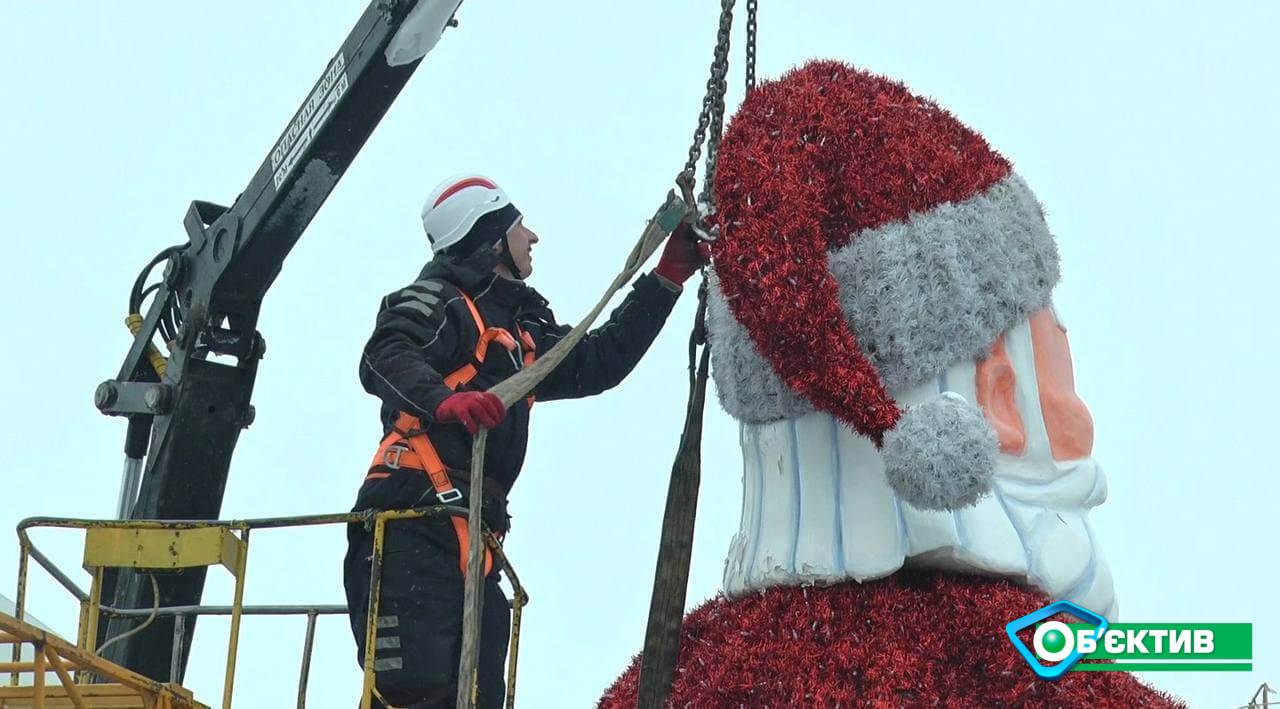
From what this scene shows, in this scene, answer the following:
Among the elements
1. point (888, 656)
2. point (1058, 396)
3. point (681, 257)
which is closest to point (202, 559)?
point (681, 257)

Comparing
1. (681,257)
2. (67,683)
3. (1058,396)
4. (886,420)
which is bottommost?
(67,683)

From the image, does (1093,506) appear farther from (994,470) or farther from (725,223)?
(725,223)

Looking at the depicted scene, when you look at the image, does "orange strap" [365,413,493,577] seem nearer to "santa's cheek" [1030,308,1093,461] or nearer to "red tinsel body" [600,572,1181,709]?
"red tinsel body" [600,572,1181,709]

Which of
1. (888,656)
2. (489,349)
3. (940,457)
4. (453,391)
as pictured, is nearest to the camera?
(940,457)

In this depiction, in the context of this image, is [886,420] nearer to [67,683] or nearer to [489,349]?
[489,349]

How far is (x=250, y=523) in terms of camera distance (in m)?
5.56

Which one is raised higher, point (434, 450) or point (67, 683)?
point (434, 450)

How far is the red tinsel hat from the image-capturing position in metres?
4.93

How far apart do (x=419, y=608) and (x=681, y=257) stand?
1.28m

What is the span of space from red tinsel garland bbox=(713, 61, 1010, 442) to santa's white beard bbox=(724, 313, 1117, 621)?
9.4 inches

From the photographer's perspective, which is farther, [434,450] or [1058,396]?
[434,450]

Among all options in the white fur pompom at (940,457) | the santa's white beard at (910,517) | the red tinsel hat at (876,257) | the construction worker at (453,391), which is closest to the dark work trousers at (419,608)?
the construction worker at (453,391)

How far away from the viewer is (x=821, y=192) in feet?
16.8

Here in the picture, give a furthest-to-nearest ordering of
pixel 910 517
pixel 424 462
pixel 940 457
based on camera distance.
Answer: pixel 424 462 → pixel 910 517 → pixel 940 457
